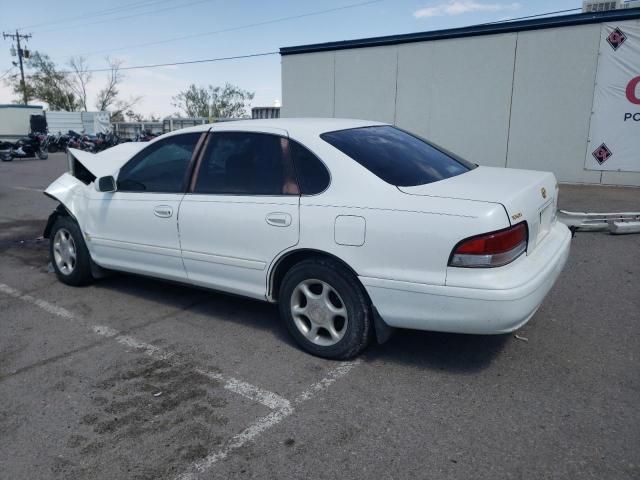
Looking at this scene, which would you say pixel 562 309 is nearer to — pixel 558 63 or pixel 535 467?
pixel 535 467

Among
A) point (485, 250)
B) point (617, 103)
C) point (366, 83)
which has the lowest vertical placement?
point (485, 250)

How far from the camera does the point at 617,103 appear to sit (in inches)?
463

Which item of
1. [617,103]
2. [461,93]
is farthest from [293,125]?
[461,93]

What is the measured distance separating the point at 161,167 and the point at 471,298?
281cm

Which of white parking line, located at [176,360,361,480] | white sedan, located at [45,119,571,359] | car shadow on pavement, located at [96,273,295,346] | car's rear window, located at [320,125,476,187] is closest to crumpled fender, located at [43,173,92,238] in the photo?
white sedan, located at [45,119,571,359]

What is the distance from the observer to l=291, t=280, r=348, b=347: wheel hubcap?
137 inches

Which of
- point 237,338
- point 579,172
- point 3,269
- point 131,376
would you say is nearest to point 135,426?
point 131,376

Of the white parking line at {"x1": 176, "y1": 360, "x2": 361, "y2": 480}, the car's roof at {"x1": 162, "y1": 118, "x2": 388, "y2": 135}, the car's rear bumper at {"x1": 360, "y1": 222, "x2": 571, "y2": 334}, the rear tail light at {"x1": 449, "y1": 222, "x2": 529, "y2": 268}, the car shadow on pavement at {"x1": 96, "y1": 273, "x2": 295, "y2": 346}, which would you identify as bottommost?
the white parking line at {"x1": 176, "y1": 360, "x2": 361, "y2": 480}

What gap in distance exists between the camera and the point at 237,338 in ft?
13.1

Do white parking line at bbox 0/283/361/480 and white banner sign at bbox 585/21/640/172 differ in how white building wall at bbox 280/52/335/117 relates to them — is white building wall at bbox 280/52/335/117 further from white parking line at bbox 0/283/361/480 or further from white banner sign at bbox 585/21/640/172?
white parking line at bbox 0/283/361/480

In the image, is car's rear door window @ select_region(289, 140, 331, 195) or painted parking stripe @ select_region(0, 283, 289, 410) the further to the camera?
car's rear door window @ select_region(289, 140, 331, 195)

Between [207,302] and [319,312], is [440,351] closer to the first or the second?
[319,312]

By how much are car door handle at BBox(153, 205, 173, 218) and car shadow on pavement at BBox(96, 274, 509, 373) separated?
88 cm

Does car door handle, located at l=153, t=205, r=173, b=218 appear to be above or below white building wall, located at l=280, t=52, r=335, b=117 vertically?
below
